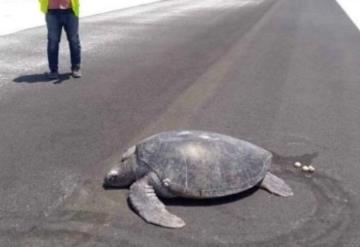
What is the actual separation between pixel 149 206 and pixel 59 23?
196 inches

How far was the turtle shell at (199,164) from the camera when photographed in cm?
464

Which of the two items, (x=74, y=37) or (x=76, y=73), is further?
(x=76, y=73)

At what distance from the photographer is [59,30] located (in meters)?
8.74

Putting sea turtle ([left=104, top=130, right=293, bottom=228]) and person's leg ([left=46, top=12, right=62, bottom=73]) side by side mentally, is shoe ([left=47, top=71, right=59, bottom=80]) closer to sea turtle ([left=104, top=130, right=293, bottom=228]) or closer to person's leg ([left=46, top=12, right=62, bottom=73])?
person's leg ([left=46, top=12, right=62, bottom=73])

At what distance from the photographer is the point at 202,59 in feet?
37.5

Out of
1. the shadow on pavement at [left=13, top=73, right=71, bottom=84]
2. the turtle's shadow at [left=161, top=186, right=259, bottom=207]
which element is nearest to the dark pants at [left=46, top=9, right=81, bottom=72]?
the shadow on pavement at [left=13, top=73, right=71, bottom=84]

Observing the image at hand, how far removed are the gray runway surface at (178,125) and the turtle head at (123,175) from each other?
→ 0.35ft

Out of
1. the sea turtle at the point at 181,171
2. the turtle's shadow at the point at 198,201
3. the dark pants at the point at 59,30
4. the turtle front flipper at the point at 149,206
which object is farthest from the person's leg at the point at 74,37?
the turtle's shadow at the point at 198,201

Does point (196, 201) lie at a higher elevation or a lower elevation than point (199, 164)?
lower

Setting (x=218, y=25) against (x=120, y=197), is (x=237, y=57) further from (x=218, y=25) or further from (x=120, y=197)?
(x=120, y=197)

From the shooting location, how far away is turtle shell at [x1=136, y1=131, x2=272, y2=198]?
4641 mm

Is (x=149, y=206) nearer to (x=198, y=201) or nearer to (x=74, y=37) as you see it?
(x=198, y=201)

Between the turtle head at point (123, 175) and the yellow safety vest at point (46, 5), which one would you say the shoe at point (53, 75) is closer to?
the yellow safety vest at point (46, 5)

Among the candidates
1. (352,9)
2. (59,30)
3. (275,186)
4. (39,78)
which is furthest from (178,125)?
(352,9)
